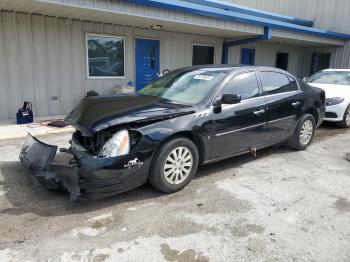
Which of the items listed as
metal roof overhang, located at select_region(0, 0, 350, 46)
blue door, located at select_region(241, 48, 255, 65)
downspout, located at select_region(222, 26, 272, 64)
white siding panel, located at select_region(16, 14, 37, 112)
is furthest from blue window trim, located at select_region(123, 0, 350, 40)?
white siding panel, located at select_region(16, 14, 37, 112)

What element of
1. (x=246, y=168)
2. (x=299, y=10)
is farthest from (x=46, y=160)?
(x=299, y=10)

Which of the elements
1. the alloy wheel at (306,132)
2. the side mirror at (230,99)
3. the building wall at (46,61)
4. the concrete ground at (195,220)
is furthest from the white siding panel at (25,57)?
the alloy wheel at (306,132)

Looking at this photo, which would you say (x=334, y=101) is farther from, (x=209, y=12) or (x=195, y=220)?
(x=195, y=220)

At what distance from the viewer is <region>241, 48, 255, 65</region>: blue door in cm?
1321

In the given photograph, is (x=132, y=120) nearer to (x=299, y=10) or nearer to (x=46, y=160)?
(x=46, y=160)

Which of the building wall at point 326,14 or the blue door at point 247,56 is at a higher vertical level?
the building wall at point 326,14

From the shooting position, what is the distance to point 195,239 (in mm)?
2775

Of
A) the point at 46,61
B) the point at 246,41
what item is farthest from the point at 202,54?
the point at 46,61

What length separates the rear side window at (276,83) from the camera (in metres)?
4.79

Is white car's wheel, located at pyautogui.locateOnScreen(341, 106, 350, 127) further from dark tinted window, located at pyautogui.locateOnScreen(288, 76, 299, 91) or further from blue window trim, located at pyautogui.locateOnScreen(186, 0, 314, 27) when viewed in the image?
blue window trim, located at pyautogui.locateOnScreen(186, 0, 314, 27)

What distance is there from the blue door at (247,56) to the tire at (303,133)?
814 cm

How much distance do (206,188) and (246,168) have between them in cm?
104

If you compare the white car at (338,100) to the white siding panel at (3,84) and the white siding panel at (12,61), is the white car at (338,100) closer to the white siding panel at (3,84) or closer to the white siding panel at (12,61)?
the white siding panel at (12,61)

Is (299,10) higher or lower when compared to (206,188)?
higher
